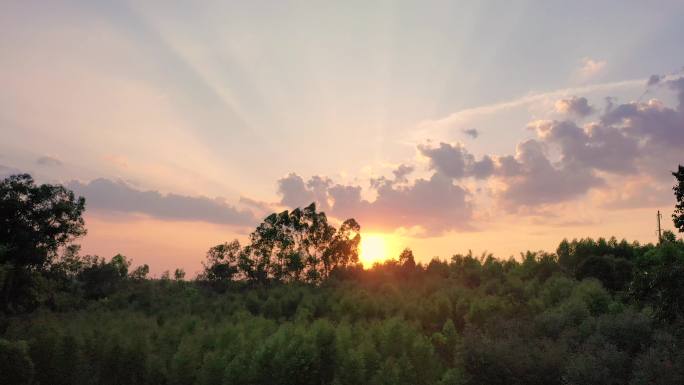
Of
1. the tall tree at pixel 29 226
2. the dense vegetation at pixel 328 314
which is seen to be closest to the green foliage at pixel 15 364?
the dense vegetation at pixel 328 314

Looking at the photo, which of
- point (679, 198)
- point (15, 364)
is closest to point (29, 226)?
point (15, 364)

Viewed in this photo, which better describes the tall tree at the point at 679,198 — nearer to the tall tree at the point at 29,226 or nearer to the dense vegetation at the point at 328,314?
the dense vegetation at the point at 328,314

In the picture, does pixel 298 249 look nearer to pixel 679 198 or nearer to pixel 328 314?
pixel 328 314

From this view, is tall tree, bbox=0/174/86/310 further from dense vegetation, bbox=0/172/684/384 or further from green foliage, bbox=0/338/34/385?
green foliage, bbox=0/338/34/385

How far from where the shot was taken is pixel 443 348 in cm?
4019

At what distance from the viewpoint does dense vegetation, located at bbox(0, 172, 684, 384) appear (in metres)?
26.2

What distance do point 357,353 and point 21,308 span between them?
33.5 meters

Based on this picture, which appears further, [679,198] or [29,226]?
[29,226]

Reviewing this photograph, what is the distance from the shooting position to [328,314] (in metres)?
48.3

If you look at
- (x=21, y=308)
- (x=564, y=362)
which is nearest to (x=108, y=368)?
(x=21, y=308)

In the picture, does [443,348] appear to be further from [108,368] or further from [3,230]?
[3,230]

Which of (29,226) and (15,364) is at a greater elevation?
(29,226)

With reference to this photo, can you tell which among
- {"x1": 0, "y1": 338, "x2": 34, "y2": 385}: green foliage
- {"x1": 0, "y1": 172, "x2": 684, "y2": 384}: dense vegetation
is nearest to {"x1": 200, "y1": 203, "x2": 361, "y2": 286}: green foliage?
{"x1": 0, "y1": 172, "x2": 684, "y2": 384}: dense vegetation

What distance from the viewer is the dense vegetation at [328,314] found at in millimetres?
26219
